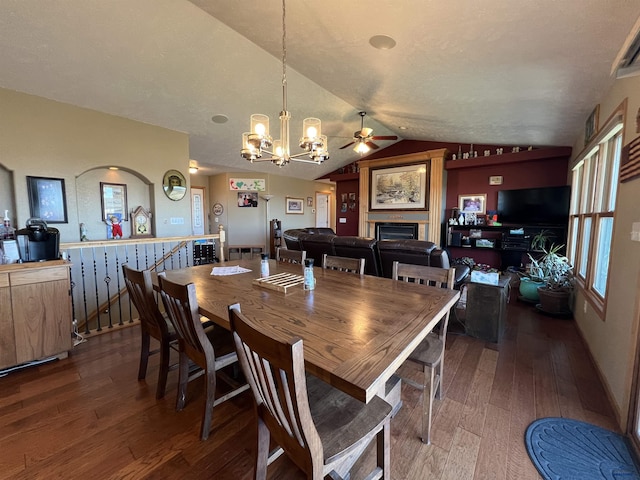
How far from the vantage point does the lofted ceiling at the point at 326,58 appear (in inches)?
76.6

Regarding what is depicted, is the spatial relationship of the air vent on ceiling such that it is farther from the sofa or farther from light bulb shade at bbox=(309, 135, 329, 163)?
light bulb shade at bbox=(309, 135, 329, 163)

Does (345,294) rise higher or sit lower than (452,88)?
lower

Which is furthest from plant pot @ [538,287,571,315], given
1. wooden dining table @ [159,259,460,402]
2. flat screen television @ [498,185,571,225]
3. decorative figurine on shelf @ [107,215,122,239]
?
decorative figurine on shelf @ [107,215,122,239]

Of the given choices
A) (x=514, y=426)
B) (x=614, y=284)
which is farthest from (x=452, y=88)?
(x=514, y=426)

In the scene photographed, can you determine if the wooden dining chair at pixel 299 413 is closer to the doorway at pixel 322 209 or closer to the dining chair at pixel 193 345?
the dining chair at pixel 193 345

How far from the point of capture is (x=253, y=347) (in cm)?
88

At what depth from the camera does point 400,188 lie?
22.6ft

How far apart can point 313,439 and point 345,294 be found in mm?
900

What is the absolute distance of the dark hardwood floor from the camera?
54.2 inches

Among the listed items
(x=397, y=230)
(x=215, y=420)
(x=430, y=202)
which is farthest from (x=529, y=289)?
(x=215, y=420)

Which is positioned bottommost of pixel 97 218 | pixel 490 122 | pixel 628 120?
pixel 97 218

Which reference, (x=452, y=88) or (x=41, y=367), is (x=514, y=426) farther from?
(x=41, y=367)

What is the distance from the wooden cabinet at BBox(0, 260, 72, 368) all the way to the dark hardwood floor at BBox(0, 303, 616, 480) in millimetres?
162

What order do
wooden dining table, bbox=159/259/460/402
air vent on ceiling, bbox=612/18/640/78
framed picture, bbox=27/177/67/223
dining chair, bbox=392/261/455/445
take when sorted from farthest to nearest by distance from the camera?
framed picture, bbox=27/177/67/223 → dining chair, bbox=392/261/455/445 → air vent on ceiling, bbox=612/18/640/78 → wooden dining table, bbox=159/259/460/402
